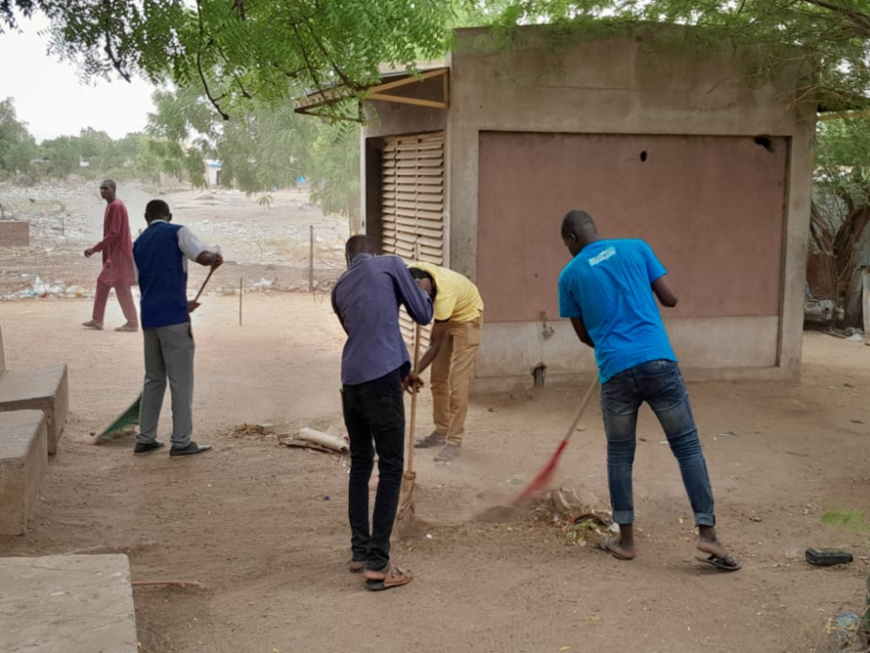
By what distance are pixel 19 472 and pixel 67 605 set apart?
1.95 m

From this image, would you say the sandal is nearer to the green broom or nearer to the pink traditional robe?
the green broom

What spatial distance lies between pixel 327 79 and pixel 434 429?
3055 mm

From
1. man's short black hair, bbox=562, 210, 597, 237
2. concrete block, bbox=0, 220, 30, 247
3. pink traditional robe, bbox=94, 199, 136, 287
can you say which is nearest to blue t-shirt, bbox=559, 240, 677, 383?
man's short black hair, bbox=562, 210, 597, 237

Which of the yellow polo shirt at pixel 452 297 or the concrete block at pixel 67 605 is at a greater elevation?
the yellow polo shirt at pixel 452 297

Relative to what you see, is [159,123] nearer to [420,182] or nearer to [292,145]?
[292,145]

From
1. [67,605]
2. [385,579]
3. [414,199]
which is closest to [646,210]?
[414,199]

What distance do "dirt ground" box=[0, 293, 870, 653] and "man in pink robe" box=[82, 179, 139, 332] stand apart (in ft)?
6.39

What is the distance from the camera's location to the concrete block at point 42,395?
275 inches

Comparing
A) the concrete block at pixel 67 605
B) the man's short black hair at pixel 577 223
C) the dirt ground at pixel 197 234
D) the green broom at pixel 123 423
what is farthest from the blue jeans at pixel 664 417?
the dirt ground at pixel 197 234

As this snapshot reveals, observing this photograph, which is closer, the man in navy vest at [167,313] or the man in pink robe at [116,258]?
the man in navy vest at [167,313]

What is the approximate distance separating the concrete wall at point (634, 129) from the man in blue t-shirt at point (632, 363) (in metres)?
4.02

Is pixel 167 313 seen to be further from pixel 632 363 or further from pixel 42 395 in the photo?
pixel 632 363

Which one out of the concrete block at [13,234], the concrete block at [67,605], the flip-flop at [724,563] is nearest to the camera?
the concrete block at [67,605]

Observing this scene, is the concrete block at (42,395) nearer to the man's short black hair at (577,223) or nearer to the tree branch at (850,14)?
the man's short black hair at (577,223)
